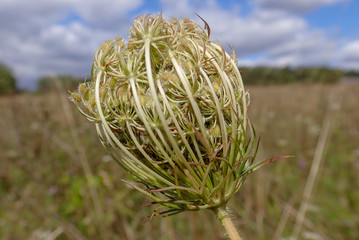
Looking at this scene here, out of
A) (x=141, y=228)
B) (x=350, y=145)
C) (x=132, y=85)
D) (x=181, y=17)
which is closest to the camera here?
(x=132, y=85)

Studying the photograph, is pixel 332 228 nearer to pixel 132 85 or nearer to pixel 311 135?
pixel 311 135

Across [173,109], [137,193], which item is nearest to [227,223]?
[173,109]

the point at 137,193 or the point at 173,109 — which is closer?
the point at 173,109

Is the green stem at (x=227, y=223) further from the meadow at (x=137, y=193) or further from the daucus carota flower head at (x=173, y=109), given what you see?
the meadow at (x=137, y=193)

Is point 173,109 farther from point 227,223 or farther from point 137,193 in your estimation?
point 137,193

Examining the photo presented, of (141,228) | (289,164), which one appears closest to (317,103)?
(289,164)

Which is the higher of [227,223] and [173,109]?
[173,109]

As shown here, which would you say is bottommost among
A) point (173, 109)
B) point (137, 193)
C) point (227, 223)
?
point (137, 193)
